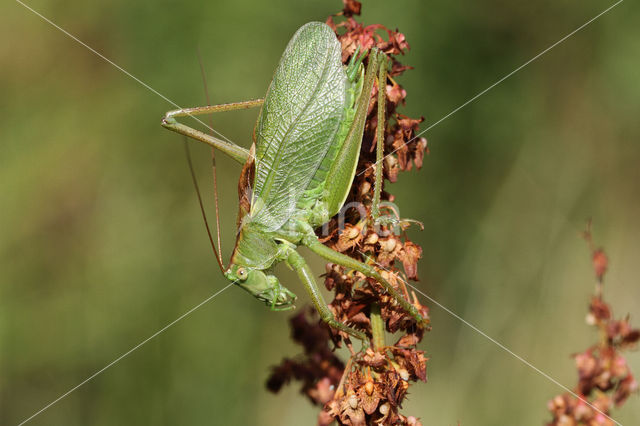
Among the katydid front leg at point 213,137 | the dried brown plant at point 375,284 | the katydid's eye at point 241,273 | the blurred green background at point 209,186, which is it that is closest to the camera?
the dried brown plant at point 375,284

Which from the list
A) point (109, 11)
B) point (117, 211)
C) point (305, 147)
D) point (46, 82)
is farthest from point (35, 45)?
point (305, 147)

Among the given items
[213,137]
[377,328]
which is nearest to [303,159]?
[213,137]

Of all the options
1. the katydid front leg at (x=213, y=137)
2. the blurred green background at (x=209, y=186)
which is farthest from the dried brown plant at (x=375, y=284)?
the blurred green background at (x=209, y=186)

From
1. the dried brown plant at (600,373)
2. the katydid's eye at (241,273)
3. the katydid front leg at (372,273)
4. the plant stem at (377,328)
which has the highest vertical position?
the dried brown plant at (600,373)

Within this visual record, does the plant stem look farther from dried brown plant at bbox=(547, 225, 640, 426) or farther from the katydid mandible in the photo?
dried brown plant at bbox=(547, 225, 640, 426)

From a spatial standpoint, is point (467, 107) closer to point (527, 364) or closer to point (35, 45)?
point (527, 364)

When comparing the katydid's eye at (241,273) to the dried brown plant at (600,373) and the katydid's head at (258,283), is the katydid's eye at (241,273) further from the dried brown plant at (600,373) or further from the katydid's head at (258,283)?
the dried brown plant at (600,373)

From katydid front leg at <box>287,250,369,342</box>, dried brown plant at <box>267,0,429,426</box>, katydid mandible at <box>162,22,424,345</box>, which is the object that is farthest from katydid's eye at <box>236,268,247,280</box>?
dried brown plant at <box>267,0,429,426</box>
